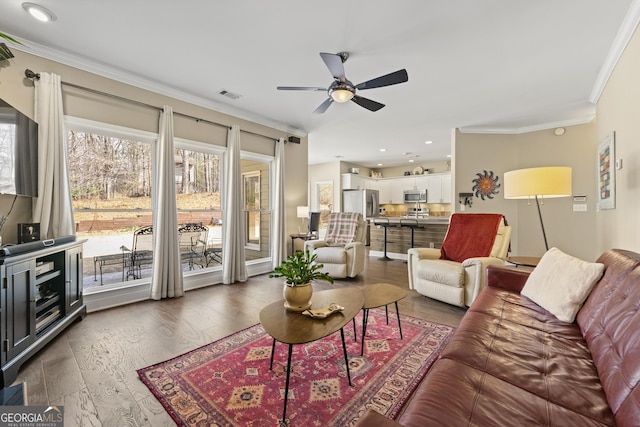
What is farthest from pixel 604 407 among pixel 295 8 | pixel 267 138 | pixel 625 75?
pixel 267 138

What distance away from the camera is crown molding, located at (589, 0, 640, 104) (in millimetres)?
2218

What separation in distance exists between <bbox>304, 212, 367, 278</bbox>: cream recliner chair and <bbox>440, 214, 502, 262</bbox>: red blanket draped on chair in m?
1.34

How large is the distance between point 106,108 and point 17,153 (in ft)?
3.66

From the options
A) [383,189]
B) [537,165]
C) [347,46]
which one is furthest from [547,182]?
[383,189]

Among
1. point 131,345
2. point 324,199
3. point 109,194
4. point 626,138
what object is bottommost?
point 131,345

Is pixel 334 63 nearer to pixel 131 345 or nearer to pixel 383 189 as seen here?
pixel 131 345

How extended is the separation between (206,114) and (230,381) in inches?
140

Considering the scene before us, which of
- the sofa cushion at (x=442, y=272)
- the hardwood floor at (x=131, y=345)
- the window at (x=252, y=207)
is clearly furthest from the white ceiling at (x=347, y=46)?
the hardwood floor at (x=131, y=345)

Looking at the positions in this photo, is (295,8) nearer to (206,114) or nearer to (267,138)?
(206,114)

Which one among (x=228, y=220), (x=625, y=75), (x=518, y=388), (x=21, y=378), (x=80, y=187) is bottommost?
(x=21, y=378)

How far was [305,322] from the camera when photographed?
174 centimetres

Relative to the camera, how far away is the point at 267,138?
493cm

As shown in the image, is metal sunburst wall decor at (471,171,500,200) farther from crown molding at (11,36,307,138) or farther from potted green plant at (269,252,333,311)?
potted green plant at (269,252,333,311)

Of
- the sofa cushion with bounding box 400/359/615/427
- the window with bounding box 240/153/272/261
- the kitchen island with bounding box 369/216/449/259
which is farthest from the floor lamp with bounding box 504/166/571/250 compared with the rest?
the window with bounding box 240/153/272/261
